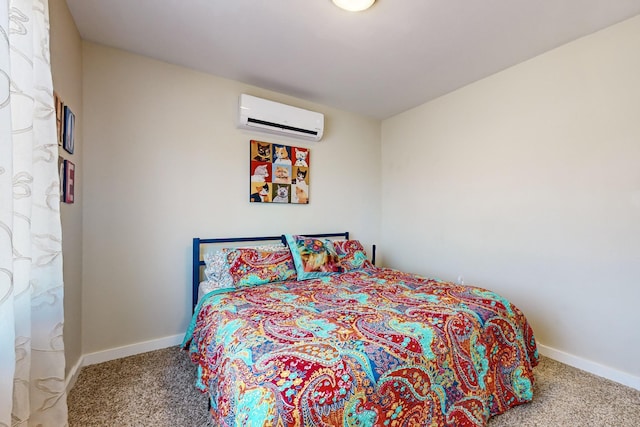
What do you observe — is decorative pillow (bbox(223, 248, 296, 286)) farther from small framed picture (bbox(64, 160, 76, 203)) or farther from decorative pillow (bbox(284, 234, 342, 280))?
small framed picture (bbox(64, 160, 76, 203))

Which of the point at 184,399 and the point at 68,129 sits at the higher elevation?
the point at 68,129

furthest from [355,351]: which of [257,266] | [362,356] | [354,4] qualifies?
[354,4]

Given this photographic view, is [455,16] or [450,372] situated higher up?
[455,16]

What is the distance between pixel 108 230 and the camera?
2.27m

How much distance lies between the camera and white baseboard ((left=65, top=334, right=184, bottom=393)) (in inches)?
78.2

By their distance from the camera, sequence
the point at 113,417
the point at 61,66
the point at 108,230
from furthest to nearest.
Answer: the point at 108,230
the point at 61,66
the point at 113,417

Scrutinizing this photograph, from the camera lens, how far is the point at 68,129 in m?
1.81

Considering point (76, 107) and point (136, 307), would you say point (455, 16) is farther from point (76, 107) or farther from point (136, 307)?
point (136, 307)

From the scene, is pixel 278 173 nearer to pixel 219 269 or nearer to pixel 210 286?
pixel 219 269

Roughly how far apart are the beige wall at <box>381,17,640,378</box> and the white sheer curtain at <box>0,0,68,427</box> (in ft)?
10.2

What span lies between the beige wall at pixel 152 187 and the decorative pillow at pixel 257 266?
0.48m

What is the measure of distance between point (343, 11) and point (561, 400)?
284 centimetres

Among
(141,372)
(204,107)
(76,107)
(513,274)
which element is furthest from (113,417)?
(513,274)

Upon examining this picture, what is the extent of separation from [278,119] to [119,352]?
244 centimetres
